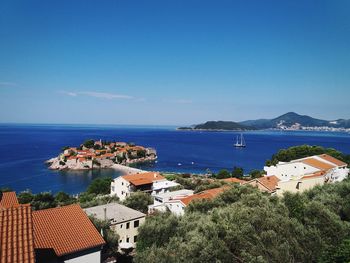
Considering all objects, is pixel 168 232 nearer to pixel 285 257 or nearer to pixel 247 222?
pixel 247 222

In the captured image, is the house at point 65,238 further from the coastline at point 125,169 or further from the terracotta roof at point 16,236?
the coastline at point 125,169

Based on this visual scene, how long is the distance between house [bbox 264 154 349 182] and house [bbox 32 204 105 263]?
Result: 95.8ft

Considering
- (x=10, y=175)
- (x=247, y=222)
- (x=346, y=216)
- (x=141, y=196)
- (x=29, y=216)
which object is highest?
(x=29, y=216)

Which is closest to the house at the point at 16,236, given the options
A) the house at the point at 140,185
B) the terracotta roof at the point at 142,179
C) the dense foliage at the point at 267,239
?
the dense foliage at the point at 267,239

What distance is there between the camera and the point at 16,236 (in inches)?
244

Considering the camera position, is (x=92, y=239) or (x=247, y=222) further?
(x=92, y=239)

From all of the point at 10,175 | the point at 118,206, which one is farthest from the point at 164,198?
the point at 10,175

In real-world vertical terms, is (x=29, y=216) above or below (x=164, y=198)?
above

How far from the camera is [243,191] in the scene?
2431 centimetres

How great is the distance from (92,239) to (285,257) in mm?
8449

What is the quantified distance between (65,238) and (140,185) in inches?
1336

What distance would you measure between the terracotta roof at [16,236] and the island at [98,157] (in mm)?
86909

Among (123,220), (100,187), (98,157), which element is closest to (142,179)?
(100,187)

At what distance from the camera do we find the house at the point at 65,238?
12477mm
